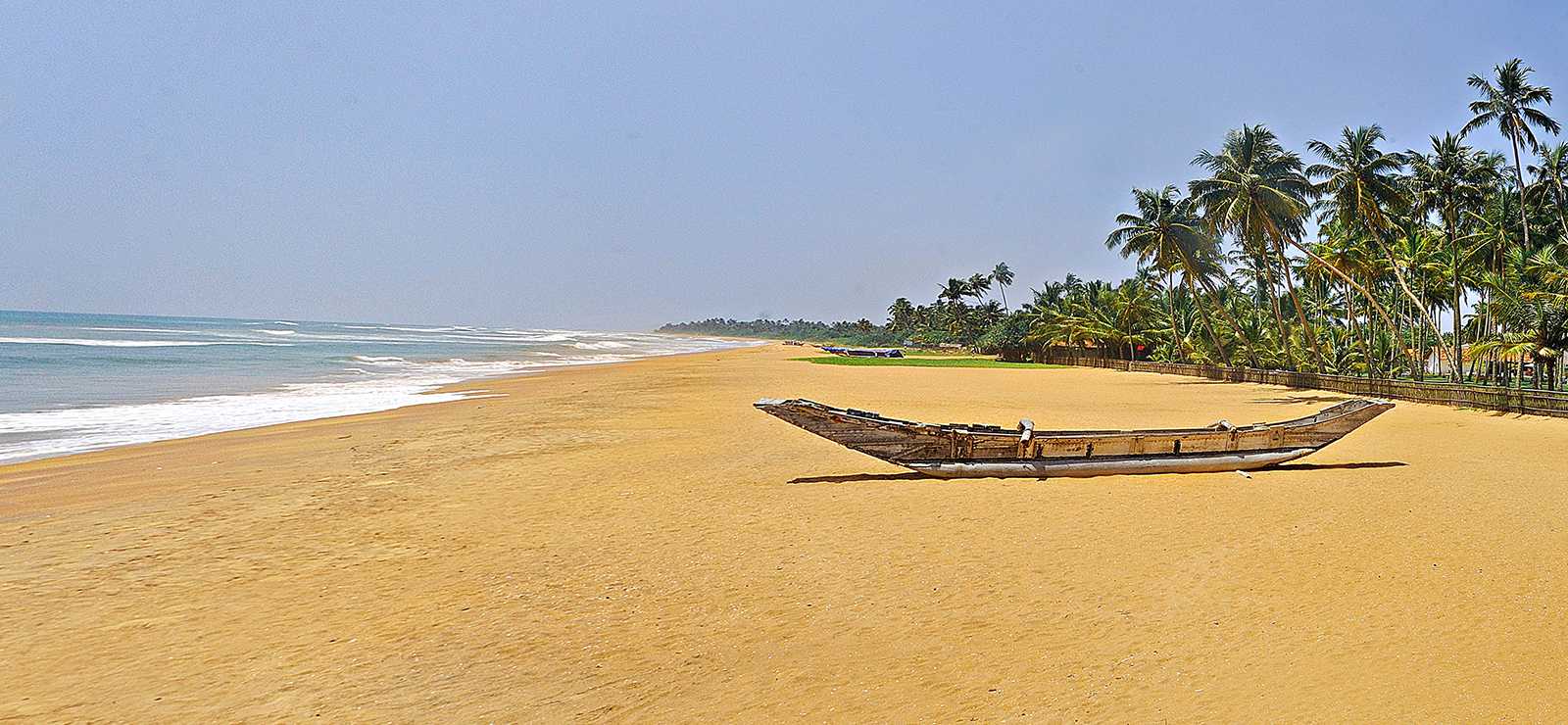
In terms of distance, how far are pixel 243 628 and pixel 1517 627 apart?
7463 mm

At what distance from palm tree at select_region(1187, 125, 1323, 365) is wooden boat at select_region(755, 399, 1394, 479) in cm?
2064

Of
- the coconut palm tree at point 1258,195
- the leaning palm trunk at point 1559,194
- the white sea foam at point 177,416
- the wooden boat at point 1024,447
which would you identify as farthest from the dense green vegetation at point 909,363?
the wooden boat at point 1024,447

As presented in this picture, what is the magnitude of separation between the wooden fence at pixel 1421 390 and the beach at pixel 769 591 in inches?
281

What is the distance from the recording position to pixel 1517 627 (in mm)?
4637

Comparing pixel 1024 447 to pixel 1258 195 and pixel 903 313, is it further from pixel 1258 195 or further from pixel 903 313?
pixel 903 313

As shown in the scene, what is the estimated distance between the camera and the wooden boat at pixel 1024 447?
8492 millimetres

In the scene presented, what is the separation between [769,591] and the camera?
536 cm

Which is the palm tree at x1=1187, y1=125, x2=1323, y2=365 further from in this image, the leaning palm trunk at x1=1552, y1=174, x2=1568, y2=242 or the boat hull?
the boat hull

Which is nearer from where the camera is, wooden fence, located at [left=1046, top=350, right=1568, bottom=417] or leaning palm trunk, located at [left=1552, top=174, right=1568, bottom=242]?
wooden fence, located at [left=1046, top=350, right=1568, bottom=417]

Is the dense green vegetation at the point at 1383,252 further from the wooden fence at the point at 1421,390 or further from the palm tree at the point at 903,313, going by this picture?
the palm tree at the point at 903,313

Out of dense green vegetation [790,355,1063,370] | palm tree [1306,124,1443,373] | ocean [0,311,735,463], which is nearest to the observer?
ocean [0,311,735,463]

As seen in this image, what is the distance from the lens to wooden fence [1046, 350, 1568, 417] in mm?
15547

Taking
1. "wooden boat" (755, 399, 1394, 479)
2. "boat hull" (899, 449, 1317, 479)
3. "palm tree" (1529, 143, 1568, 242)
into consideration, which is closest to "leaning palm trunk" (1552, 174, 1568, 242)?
"palm tree" (1529, 143, 1568, 242)

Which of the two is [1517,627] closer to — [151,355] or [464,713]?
[464,713]
